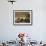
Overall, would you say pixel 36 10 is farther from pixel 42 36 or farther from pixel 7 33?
pixel 7 33

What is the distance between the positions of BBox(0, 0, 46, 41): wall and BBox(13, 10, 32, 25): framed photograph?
0.38 ft

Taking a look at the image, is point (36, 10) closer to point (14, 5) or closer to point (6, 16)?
point (14, 5)

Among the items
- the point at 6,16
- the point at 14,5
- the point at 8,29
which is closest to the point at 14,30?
the point at 8,29

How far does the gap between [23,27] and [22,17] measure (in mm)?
389

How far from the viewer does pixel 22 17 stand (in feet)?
16.7

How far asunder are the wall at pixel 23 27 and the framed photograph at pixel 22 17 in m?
0.12

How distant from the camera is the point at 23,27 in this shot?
16.6ft

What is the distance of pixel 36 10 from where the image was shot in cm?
506

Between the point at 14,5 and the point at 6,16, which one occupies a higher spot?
the point at 14,5

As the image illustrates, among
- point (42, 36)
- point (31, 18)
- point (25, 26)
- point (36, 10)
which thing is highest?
point (36, 10)

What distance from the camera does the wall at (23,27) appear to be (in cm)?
503

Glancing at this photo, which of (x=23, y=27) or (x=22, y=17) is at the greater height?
(x=22, y=17)

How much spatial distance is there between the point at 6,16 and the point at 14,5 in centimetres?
52

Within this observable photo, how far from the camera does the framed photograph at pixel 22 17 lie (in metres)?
5.05
